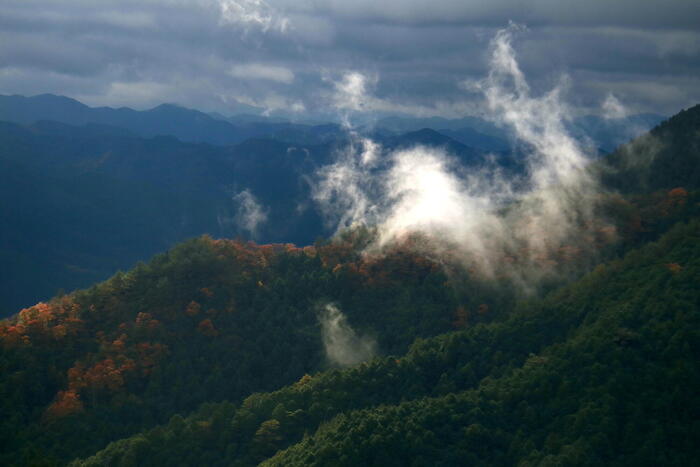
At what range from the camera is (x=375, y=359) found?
67.4 metres

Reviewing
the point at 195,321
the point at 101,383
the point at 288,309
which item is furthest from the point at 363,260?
the point at 101,383

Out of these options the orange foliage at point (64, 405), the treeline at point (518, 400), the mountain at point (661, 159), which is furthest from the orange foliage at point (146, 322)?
the mountain at point (661, 159)

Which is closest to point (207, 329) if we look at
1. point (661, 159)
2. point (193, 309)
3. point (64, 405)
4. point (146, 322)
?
point (193, 309)

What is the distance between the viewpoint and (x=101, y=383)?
227 ft

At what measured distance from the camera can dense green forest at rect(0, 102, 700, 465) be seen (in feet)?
169

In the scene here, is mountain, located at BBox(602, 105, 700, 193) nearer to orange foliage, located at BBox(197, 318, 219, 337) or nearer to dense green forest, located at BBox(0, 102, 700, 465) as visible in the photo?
dense green forest, located at BBox(0, 102, 700, 465)

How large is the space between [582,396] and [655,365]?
6.60 m

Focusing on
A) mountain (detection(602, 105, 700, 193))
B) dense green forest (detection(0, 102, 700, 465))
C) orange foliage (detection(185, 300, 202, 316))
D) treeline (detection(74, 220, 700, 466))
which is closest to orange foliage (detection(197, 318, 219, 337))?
dense green forest (detection(0, 102, 700, 465))

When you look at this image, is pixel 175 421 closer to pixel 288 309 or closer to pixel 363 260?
pixel 288 309

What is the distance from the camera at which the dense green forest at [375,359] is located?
51406 millimetres

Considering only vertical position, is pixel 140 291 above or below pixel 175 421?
above

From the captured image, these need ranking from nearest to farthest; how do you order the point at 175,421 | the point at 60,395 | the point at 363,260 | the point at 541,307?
the point at 175,421, the point at 60,395, the point at 541,307, the point at 363,260

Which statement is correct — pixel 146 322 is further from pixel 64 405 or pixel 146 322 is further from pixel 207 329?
pixel 64 405

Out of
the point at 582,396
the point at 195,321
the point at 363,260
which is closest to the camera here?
the point at 582,396
